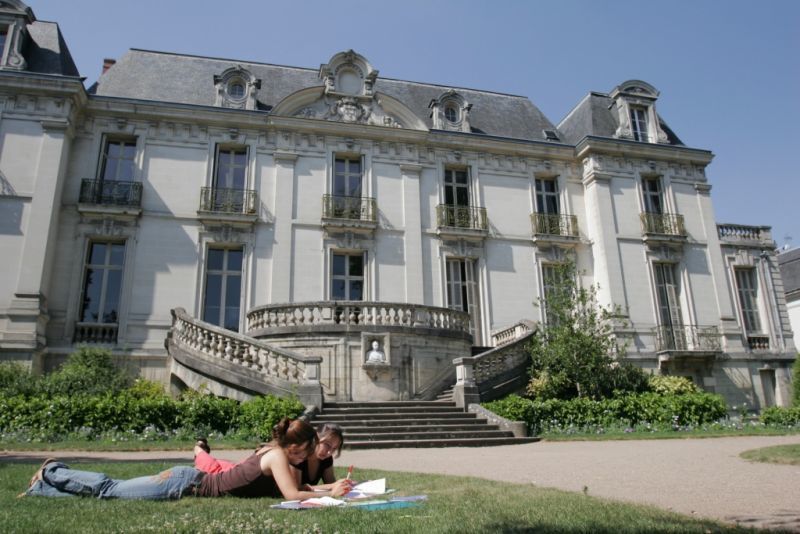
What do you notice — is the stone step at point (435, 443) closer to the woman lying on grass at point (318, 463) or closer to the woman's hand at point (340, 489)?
the woman lying on grass at point (318, 463)

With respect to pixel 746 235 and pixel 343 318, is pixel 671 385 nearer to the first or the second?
pixel 746 235

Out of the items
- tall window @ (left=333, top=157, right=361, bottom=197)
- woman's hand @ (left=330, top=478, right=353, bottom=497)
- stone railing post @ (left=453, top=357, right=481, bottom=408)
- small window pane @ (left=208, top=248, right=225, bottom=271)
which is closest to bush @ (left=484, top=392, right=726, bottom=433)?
stone railing post @ (left=453, top=357, right=481, bottom=408)

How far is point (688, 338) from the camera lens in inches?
751

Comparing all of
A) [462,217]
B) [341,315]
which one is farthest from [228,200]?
[462,217]

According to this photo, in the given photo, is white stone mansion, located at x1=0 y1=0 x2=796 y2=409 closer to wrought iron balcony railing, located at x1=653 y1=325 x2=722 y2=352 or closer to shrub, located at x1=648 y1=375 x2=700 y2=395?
wrought iron balcony railing, located at x1=653 y1=325 x2=722 y2=352

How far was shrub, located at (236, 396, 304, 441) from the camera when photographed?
10070mm

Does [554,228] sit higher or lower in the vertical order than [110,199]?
lower

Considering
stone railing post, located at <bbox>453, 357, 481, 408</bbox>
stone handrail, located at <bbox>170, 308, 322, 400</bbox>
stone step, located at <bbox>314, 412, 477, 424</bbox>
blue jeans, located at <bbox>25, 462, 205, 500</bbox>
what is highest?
stone handrail, located at <bbox>170, 308, 322, 400</bbox>

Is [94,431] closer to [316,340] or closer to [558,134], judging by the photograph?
[316,340]

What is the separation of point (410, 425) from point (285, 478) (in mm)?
7014

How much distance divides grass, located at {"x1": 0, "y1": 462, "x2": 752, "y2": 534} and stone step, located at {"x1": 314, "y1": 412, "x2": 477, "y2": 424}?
6.50 meters

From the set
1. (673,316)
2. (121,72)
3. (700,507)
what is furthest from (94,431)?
(673,316)

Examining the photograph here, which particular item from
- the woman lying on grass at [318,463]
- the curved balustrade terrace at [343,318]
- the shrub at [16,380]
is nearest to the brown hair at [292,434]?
the woman lying on grass at [318,463]

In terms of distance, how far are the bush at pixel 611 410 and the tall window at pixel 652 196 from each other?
8.50 meters
